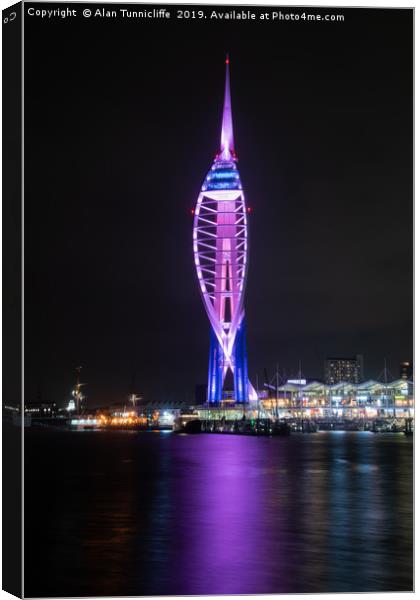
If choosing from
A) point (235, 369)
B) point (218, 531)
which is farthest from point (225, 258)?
point (218, 531)

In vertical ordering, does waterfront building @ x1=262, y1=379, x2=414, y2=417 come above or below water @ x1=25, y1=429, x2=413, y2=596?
below

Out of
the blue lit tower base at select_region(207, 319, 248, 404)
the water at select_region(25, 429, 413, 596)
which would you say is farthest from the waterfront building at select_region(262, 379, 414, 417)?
the water at select_region(25, 429, 413, 596)

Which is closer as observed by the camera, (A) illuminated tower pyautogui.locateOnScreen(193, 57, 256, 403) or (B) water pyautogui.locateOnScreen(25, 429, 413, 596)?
(B) water pyautogui.locateOnScreen(25, 429, 413, 596)

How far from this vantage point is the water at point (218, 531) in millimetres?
9312

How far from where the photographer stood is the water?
9.31 m

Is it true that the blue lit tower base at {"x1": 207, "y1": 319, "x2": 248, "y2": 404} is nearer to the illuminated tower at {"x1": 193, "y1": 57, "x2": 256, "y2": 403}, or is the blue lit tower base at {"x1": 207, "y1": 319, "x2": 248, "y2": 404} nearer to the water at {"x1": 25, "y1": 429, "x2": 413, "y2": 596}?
the illuminated tower at {"x1": 193, "y1": 57, "x2": 256, "y2": 403}

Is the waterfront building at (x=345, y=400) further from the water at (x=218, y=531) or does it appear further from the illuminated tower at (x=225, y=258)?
the water at (x=218, y=531)

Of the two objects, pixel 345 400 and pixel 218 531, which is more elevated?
pixel 218 531

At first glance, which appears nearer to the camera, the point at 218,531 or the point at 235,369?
the point at 218,531

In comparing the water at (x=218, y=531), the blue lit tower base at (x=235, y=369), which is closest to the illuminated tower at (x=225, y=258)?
the blue lit tower base at (x=235, y=369)

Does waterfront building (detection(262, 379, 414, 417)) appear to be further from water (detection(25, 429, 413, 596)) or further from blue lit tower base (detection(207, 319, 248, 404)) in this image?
water (detection(25, 429, 413, 596))

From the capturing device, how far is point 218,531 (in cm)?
1290

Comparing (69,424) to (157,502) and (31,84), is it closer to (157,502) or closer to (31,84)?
(157,502)

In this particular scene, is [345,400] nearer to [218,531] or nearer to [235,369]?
[235,369]
